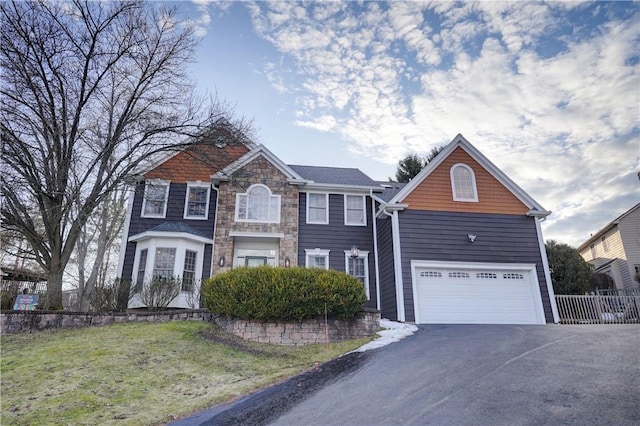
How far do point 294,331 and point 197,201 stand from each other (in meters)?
8.23

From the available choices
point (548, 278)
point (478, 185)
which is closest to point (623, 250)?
point (548, 278)

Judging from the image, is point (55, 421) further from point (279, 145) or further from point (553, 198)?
point (553, 198)

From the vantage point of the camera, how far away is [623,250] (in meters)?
25.2

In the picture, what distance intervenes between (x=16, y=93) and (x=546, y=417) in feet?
43.6

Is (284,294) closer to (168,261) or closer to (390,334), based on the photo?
(390,334)

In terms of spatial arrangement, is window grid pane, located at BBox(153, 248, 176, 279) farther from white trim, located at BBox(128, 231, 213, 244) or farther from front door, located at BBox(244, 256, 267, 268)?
front door, located at BBox(244, 256, 267, 268)

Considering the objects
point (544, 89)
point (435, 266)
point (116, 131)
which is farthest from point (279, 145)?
point (544, 89)

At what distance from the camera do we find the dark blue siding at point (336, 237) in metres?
15.1

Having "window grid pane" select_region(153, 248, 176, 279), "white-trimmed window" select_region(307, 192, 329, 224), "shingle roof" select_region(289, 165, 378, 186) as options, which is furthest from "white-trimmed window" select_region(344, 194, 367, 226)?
"window grid pane" select_region(153, 248, 176, 279)

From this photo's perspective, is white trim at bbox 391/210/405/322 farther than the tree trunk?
Yes

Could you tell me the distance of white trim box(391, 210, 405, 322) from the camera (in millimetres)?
12328

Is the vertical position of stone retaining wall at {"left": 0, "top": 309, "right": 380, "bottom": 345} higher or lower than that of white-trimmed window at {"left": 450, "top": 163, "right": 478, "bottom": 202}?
lower

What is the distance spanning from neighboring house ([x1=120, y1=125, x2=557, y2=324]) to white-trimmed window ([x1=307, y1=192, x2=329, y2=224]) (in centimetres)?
4

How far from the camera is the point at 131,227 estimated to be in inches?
587
